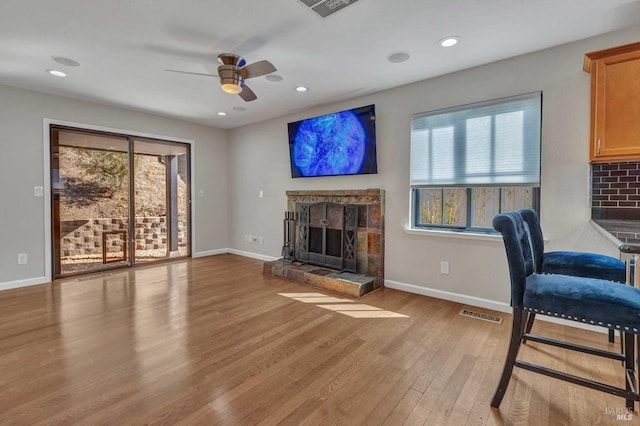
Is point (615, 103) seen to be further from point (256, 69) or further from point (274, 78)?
point (274, 78)

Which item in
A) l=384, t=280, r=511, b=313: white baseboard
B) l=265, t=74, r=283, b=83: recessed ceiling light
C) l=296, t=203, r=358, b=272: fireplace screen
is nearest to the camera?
l=384, t=280, r=511, b=313: white baseboard

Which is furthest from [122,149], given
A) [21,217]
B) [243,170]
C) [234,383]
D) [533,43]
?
[533,43]

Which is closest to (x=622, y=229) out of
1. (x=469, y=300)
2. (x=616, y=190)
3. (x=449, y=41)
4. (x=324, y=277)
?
(x=616, y=190)

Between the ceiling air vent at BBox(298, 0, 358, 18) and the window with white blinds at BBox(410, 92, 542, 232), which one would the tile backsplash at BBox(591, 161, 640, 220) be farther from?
the ceiling air vent at BBox(298, 0, 358, 18)

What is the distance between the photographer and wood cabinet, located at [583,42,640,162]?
2158 millimetres

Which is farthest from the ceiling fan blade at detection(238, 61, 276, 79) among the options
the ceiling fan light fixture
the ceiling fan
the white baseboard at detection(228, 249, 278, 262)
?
the white baseboard at detection(228, 249, 278, 262)

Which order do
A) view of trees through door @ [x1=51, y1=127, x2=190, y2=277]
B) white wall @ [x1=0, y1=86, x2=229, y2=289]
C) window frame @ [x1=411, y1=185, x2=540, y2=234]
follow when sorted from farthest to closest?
view of trees through door @ [x1=51, y1=127, x2=190, y2=277]
white wall @ [x1=0, y1=86, x2=229, y2=289]
window frame @ [x1=411, y1=185, x2=540, y2=234]

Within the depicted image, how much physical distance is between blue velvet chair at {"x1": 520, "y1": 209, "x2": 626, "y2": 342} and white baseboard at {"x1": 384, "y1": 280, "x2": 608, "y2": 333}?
367mm

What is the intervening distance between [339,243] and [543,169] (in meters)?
2.39

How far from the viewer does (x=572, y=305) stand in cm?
146

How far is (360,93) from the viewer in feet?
12.7

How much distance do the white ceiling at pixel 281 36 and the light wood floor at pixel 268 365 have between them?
2.44m

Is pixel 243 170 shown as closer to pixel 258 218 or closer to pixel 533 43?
pixel 258 218

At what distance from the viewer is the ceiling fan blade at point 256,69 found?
2.52 meters
